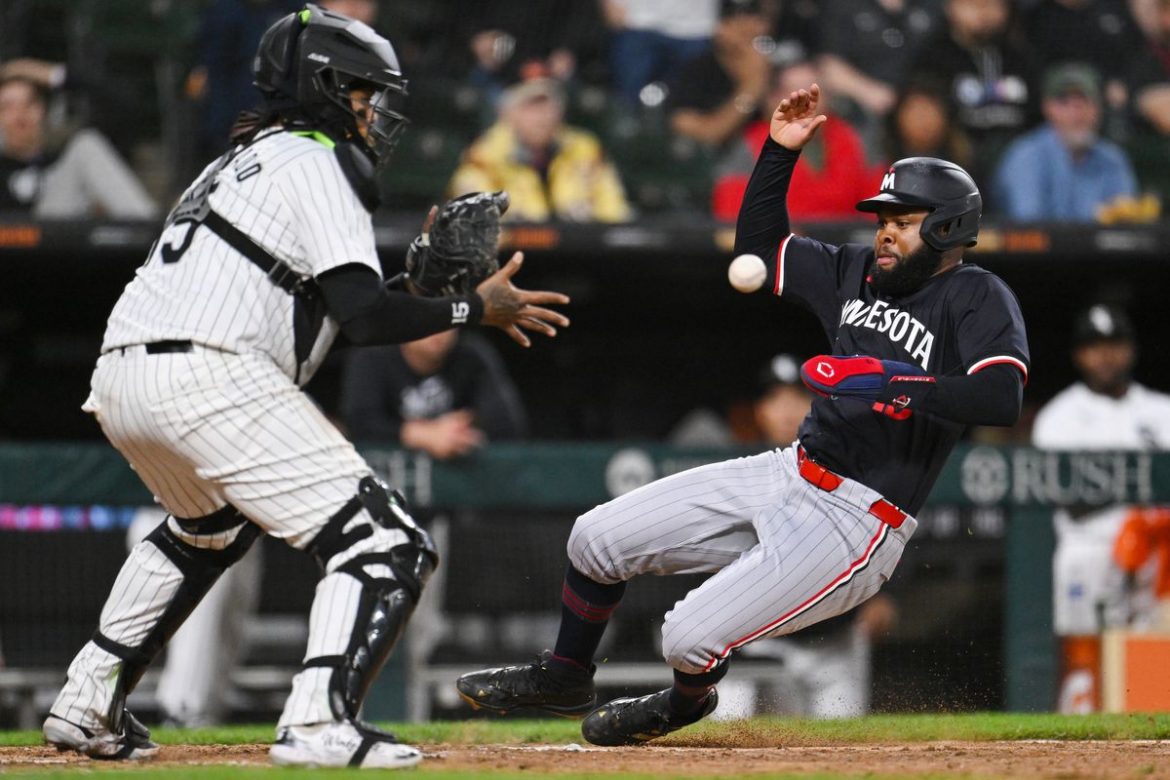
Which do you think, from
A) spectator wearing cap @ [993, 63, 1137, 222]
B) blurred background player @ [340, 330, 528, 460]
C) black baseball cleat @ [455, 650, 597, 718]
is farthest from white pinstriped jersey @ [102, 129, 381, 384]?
spectator wearing cap @ [993, 63, 1137, 222]

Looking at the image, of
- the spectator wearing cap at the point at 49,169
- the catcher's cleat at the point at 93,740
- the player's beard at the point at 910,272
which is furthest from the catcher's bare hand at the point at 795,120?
the spectator wearing cap at the point at 49,169

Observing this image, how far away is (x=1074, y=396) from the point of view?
725cm

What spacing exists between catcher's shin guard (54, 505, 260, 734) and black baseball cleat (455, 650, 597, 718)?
0.78 metres

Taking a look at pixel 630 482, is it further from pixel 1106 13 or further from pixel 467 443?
pixel 1106 13

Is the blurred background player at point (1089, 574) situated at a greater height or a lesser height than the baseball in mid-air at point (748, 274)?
lesser

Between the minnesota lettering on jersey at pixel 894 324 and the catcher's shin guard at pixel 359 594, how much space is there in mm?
1333

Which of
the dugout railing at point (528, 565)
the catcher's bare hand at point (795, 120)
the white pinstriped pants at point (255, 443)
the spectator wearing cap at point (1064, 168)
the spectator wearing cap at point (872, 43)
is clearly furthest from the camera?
the spectator wearing cap at point (872, 43)

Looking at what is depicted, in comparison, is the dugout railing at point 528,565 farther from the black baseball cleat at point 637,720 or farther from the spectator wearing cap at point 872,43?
the spectator wearing cap at point 872,43

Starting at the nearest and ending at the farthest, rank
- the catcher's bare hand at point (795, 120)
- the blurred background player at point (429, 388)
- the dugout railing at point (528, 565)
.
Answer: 1. the catcher's bare hand at point (795, 120)
2. the dugout railing at point (528, 565)
3. the blurred background player at point (429, 388)

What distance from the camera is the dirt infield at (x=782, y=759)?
12.2 ft

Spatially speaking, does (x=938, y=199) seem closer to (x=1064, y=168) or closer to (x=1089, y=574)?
(x=1089, y=574)

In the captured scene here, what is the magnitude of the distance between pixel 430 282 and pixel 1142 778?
210 cm

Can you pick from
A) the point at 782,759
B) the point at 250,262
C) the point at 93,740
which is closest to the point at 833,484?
the point at 782,759

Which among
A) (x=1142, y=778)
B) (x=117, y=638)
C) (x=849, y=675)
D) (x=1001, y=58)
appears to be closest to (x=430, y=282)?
(x=117, y=638)
